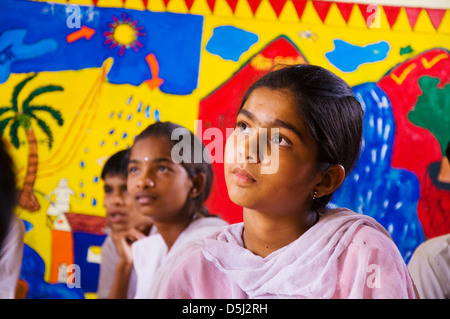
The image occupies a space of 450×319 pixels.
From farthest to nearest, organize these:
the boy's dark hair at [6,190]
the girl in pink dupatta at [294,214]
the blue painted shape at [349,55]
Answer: the blue painted shape at [349,55]
the boy's dark hair at [6,190]
the girl in pink dupatta at [294,214]

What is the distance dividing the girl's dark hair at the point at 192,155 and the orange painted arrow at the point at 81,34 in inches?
13.9

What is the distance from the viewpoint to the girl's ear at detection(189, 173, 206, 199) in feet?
5.08

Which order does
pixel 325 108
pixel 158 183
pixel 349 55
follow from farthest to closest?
pixel 349 55 < pixel 158 183 < pixel 325 108

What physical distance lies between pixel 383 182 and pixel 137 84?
2.88 feet

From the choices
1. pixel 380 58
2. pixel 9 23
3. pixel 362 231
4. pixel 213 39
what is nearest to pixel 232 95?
pixel 213 39

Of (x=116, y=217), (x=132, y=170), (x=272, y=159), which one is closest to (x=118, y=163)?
(x=132, y=170)

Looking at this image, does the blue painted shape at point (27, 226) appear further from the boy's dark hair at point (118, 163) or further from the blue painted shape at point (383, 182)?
the blue painted shape at point (383, 182)

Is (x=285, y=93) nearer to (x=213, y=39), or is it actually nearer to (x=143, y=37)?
(x=213, y=39)

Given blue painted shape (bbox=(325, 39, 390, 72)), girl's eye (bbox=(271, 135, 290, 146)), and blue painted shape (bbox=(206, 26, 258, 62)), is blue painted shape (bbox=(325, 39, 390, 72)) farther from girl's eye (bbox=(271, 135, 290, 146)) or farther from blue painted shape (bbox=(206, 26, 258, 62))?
girl's eye (bbox=(271, 135, 290, 146))

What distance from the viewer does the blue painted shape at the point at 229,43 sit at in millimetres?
1591

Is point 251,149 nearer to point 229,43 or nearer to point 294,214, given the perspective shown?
point 294,214

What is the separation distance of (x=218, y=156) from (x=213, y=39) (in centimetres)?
38

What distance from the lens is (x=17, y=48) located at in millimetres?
1562

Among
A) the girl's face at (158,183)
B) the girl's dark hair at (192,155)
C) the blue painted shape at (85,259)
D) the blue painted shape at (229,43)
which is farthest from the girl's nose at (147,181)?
the blue painted shape at (229,43)
